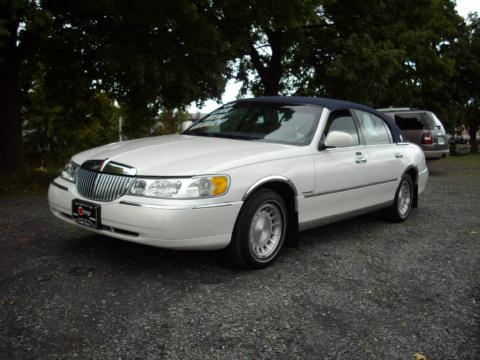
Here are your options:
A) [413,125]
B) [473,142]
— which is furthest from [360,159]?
[473,142]

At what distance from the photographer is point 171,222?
3.88 meters

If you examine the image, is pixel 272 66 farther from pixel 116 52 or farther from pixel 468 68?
pixel 468 68

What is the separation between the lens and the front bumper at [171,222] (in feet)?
12.8

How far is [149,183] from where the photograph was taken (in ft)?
13.2

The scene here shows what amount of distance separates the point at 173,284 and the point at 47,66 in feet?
34.0

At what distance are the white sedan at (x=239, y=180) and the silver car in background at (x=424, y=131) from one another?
8.47 m

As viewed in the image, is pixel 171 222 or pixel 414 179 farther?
pixel 414 179

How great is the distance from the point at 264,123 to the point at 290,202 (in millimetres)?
1011

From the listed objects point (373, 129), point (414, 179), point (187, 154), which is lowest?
point (414, 179)

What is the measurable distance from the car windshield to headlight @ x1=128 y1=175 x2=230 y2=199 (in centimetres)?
122

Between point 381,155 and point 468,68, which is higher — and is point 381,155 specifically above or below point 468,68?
below

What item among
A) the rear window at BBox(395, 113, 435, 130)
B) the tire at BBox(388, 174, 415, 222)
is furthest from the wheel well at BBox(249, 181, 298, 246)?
the rear window at BBox(395, 113, 435, 130)

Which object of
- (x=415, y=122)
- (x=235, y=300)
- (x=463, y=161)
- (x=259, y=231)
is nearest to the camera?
(x=235, y=300)

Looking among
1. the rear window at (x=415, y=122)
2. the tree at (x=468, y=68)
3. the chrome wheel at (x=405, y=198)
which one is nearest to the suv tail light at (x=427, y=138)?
the rear window at (x=415, y=122)
